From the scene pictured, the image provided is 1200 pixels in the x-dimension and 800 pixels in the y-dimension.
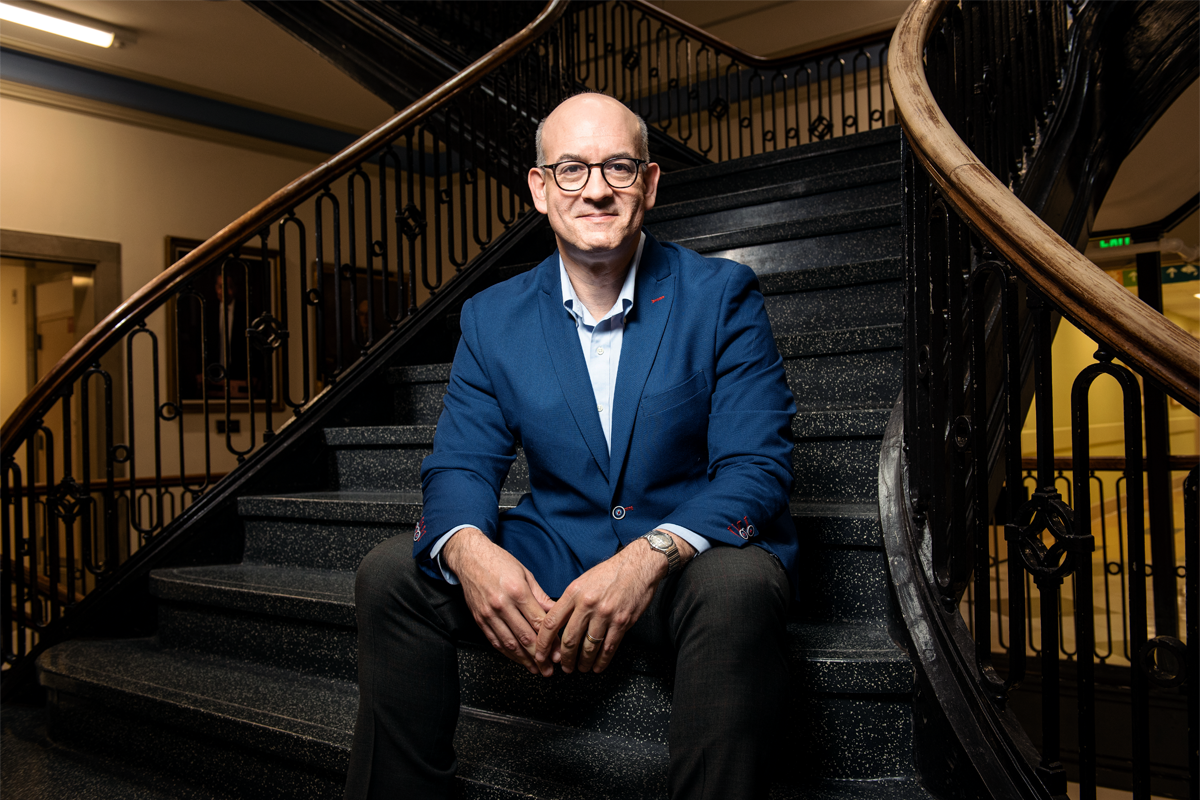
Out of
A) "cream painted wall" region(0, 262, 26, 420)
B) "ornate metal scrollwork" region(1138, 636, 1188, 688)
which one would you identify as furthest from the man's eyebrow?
"cream painted wall" region(0, 262, 26, 420)

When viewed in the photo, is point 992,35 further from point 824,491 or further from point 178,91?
point 178,91

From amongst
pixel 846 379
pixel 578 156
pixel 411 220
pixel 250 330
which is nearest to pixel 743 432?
pixel 578 156

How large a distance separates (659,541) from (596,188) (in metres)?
0.64

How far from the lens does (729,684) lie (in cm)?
104

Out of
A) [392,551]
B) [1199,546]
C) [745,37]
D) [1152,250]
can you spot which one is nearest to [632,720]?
[392,551]

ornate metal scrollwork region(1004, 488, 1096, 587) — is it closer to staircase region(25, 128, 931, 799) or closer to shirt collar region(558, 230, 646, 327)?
staircase region(25, 128, 931, 799)

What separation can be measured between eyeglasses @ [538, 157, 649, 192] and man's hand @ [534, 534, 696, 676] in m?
0.66

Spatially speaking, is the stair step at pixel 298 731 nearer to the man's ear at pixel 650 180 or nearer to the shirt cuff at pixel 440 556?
the shirt cuff at pixel 440 556

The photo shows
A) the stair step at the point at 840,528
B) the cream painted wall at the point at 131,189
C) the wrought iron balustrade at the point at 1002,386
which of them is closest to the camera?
the wrought iron balustrade at the point at 1002,386

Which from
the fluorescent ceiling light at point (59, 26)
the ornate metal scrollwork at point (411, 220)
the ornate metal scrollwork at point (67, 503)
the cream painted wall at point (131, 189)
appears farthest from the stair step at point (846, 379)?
the fluorescent ceiling light at point (59, 26)

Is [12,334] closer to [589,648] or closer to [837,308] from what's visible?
[837,308]

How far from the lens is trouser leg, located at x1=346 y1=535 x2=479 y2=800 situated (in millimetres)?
1230

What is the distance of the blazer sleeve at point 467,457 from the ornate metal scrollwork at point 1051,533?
31.8 inches

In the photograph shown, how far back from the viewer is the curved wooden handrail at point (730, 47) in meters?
5.17
